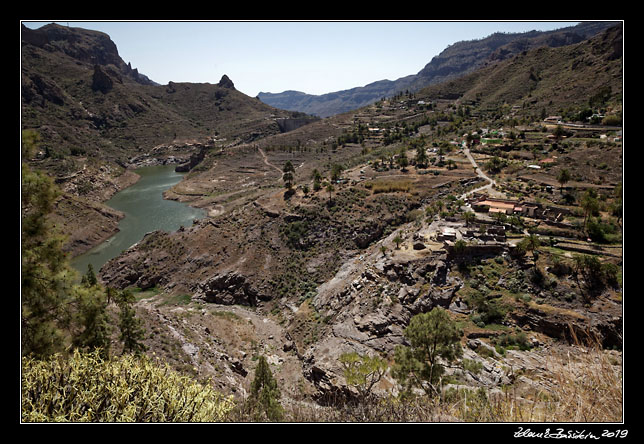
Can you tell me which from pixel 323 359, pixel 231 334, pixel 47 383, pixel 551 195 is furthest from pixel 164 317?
pixel 551 195

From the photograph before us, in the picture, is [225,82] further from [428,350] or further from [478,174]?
[428,350]

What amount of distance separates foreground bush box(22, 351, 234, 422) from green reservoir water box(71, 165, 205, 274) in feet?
126

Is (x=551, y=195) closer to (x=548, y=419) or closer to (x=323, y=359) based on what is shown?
(x=323, y=359)

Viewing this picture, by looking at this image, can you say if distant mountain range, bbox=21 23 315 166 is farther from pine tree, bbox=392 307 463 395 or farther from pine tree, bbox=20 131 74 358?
pine tree, bbox=392 307 463 395

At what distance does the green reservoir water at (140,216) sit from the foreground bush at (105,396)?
126 feet

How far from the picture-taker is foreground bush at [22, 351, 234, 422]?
5.63 m

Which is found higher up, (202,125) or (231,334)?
(202,125)

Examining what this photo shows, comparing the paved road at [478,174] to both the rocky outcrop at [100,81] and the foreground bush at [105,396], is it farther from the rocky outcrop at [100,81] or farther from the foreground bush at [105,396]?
the rocky outcrop at [100,81]

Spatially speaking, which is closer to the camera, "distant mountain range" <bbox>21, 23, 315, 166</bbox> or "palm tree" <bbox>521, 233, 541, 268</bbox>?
"palm tree" <bbox>521, 233, 541, 268</bbox>

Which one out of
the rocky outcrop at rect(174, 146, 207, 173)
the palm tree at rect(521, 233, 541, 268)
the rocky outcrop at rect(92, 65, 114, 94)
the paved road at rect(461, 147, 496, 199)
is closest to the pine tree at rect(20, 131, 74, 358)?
the palm tree at rect(521, 233, 541, 268)

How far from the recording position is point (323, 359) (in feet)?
64.2

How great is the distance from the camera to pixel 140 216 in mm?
60344

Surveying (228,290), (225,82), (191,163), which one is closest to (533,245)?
(228,290)

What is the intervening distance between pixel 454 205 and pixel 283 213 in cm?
2068
